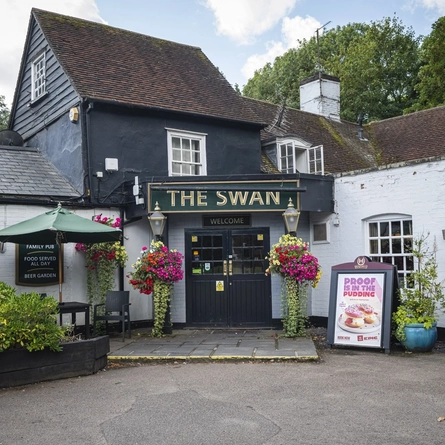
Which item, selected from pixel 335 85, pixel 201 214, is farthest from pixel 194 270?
pixel 335 85

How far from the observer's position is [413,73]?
3088 centimetres

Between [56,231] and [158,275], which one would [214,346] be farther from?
[56,231]

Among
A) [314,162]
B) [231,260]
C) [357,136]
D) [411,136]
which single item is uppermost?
[357,136]

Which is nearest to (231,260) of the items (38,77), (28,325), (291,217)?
(291,217)

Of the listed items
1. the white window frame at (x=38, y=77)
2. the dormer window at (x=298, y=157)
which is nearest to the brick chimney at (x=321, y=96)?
the dormer window at (x=298, y=157)

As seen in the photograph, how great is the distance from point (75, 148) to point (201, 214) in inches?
132

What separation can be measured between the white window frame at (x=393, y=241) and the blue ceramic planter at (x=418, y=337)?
1759 millimetres

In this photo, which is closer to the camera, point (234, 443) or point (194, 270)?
point (234, 443)

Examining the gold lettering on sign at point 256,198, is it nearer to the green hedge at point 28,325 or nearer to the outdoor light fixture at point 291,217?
the outdoor light fixture at point 291,217

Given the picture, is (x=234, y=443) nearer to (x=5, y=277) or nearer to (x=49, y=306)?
(x=49, y=306)

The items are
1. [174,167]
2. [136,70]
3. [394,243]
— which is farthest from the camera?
[136,70]

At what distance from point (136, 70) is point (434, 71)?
15.2 m

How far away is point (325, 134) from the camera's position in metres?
18.1

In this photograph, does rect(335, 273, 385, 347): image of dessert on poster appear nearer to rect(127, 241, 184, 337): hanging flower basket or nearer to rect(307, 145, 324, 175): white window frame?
rect(127, 241, 184, 337): hanging flower basket
